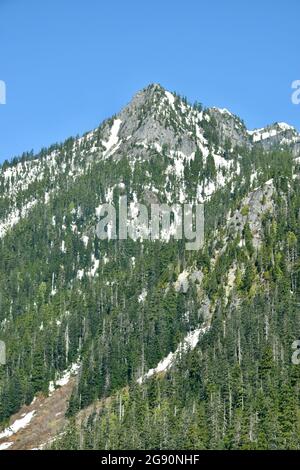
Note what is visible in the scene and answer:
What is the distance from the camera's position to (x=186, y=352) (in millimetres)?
185125

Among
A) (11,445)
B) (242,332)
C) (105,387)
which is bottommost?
(11,445)

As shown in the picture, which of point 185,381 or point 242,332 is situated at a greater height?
point 242,332

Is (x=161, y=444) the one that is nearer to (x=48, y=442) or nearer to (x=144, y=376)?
(x=48, y=442)

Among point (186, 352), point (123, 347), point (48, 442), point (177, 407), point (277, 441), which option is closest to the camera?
point (277, 441)

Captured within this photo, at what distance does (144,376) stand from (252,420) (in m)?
62.1

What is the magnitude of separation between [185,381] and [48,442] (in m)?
32.0

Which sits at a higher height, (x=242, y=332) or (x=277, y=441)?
(x=242, y=332)

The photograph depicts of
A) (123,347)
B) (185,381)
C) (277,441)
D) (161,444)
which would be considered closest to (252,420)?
(277,441)

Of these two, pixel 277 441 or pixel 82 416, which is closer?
pixel 277 441
